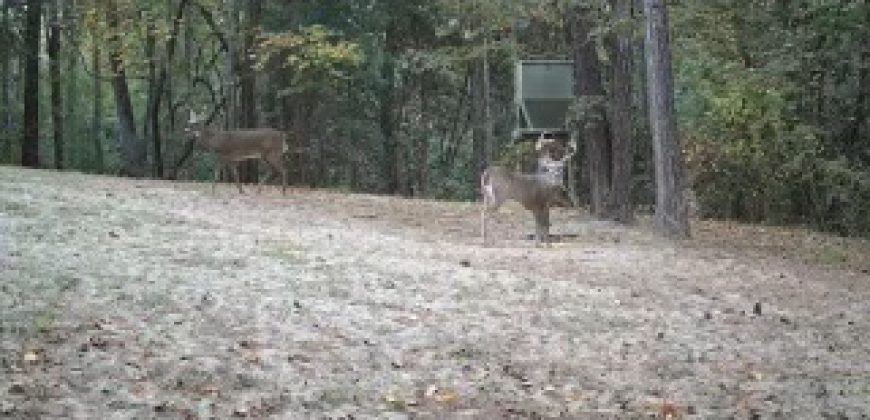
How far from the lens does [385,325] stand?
7496 millimetres

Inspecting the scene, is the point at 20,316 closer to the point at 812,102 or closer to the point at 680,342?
the point at 680,342

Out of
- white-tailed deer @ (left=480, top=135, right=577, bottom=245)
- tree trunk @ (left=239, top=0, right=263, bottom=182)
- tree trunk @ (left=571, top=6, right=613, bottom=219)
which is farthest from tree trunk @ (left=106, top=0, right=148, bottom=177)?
white-tailed deer @ (left=480, top=135, right=577, bottom=245)

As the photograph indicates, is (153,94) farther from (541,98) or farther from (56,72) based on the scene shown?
(541,98)

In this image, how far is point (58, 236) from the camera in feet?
30.3

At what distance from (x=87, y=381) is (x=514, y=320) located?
3.45 metres

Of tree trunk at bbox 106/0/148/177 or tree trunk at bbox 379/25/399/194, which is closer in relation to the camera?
tree trunk at bbox 106/0/148/177

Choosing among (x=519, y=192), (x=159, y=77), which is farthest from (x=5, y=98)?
(x=519, y=192)

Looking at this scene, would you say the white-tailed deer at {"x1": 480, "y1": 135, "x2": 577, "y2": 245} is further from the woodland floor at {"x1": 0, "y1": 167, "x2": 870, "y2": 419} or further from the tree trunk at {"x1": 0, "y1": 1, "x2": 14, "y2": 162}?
the tree trunk at {"x1": 0, "y1": 1, "x2": 14, "y2": 162}

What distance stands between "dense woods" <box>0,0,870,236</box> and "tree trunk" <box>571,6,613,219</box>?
28 millimetres

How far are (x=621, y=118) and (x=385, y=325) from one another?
8.44m

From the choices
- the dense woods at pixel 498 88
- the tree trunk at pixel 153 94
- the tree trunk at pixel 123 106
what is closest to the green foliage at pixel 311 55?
A: the dense woods at pixel 498 88

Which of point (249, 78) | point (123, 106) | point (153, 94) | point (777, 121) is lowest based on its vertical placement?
point (777, 121)

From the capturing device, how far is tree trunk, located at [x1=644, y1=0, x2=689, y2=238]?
44.4 ft

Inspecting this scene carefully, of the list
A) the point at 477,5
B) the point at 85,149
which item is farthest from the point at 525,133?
the point at 85,149
